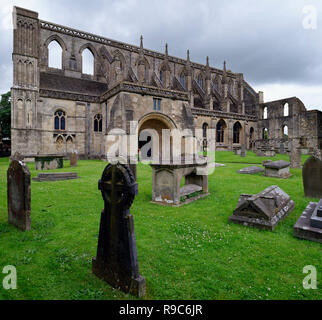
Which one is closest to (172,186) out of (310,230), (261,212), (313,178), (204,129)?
(261,212)

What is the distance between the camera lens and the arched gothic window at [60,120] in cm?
2291

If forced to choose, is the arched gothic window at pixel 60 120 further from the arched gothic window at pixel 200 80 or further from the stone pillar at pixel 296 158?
the arched gothic window at pixel 200 80

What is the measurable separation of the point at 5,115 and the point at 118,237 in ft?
134

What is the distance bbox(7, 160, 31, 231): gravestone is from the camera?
452cm

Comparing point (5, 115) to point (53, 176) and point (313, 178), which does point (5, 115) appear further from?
point (313, 178)

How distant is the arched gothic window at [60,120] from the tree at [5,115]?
17.6 m

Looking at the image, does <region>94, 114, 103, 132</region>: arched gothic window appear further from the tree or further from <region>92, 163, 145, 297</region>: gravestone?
<region>92, 163, 145, 297</region>: gravestone

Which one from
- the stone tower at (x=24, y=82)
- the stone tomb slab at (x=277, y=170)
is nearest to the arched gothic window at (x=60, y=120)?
the stone tower at (x=24, y=82)

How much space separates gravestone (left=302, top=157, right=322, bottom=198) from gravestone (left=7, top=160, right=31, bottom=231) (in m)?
8.16

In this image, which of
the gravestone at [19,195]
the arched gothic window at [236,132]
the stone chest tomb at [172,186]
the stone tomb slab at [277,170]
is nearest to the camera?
the gravestone at [19,195]

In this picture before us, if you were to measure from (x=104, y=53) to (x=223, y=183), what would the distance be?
25260 millimetres

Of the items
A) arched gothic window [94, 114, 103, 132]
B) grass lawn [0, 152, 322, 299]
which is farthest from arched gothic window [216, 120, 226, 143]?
grass lawn [0, 152, 322, 299]

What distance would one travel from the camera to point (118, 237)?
284 centimetres
